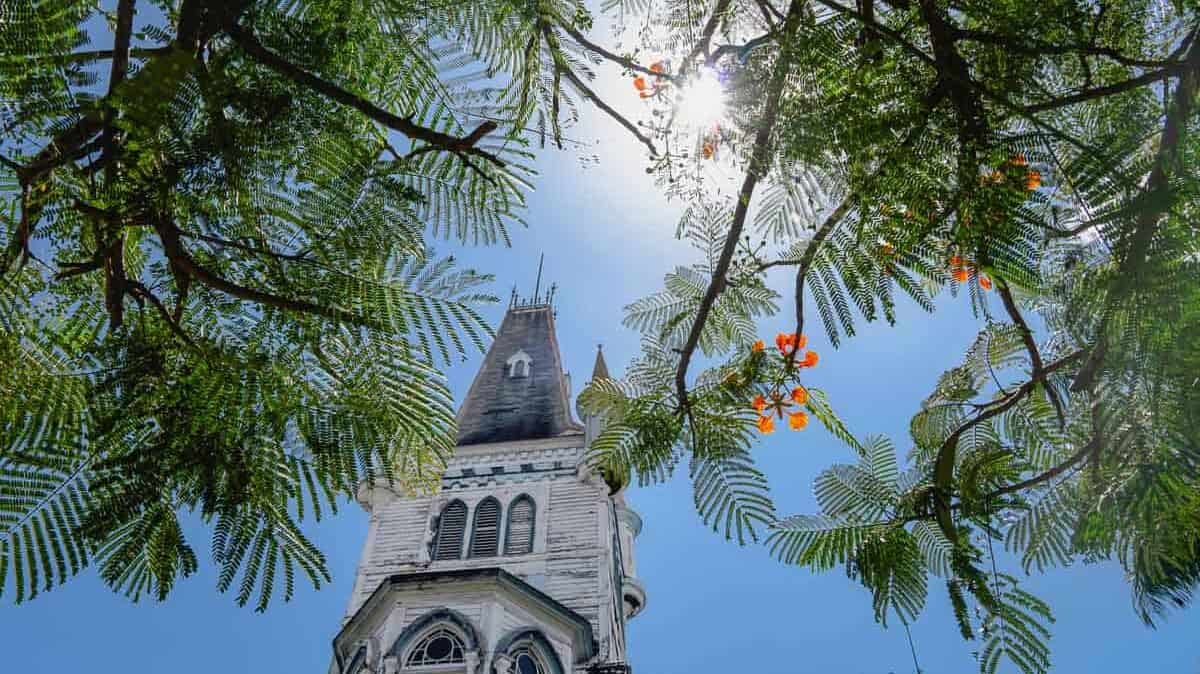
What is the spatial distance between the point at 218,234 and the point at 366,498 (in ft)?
83.1

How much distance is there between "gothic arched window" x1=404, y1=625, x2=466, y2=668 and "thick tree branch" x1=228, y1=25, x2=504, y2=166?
20.3 meters

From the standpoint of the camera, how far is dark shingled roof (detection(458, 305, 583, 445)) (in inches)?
1224

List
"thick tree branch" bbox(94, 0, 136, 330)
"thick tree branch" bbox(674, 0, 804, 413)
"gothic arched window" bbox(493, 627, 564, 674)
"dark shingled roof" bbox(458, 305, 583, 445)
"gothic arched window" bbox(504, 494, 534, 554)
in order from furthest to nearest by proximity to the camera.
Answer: "dark shingled roof" bbox(458, 305, 583, 445) → "gothic arched window" bbox(504, 494, 534, 554) → "gothic arched window" bbox(493, 627, 564, 674) → "thick tree branch" bbox(674, 0, 804, 413) → "thick tree branch" bbox(94, 0, 136, 330)

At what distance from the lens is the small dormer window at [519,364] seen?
35906 millimetres

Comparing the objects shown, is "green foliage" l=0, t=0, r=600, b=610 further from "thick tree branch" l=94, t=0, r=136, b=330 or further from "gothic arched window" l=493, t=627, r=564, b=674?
"gothic arched window" l=493, t=627, r=564, b=674

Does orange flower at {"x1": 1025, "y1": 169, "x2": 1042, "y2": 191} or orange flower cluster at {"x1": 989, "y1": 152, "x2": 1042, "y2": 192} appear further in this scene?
orange flower at {"x1": 1025, "y1": 169, "x2": 1042, "y2": 191}

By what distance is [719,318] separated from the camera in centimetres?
344

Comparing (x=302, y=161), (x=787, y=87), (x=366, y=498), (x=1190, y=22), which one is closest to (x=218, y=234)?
(x=302, y=161)

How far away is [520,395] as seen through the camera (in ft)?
112

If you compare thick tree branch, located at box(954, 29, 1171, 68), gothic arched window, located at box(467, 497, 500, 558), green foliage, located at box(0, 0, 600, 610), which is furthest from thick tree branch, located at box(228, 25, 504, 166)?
gothic arched window, located at box(467, 497, 500, 558)

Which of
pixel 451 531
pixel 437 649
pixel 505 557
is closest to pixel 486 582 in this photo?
pixel 437 649

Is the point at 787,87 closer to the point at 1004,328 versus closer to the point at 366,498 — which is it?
the point at 1004,328

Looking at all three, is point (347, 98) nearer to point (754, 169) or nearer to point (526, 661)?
point (754, 169)

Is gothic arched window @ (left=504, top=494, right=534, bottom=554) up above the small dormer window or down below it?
below
